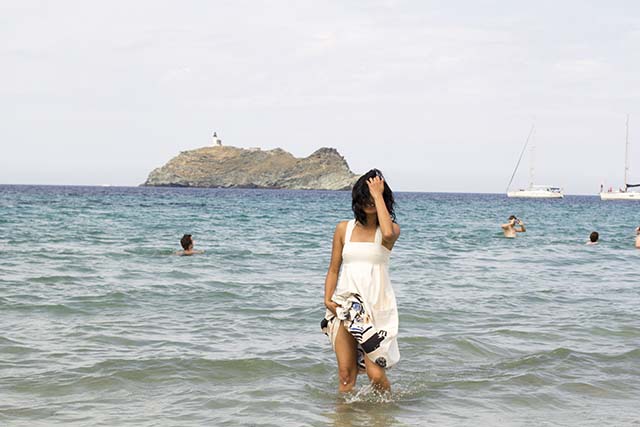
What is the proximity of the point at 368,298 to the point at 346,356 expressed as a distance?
0.54 metres

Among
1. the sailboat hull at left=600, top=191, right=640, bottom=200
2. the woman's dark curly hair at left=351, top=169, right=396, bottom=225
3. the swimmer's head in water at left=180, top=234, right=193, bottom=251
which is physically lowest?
the swimmer's head in water at left=180, top=234, right=193, bottom=251

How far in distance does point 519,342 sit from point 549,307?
278cm

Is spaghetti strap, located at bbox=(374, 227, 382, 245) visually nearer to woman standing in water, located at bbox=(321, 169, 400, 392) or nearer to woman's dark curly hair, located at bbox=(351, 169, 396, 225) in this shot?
woman standing in water, located at bbox=(321, 169, 400, 392)

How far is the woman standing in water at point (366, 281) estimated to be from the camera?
5230 millimetres

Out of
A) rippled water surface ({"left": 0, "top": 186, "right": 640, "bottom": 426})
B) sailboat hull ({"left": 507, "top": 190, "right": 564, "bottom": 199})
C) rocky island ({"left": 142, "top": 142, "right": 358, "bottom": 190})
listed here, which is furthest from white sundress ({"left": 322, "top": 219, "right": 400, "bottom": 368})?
rocky island ({"left": 142, "top": 142, "right": 358, "bottom": 190})

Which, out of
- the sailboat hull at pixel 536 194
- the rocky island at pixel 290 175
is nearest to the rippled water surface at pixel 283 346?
the sailboat hull at pixel 536 194

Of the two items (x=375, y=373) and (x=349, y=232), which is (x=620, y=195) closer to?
(x=375, y=373)

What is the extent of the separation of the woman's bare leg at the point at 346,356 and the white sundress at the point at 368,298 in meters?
0.10

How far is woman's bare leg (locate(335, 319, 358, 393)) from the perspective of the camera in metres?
5.54

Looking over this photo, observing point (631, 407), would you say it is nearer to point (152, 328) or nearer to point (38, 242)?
point (152, 328)

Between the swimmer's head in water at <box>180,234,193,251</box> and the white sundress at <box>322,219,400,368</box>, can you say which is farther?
the swimmer's head in water at <box>180,234,193,251</box>

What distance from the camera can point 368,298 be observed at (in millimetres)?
5379

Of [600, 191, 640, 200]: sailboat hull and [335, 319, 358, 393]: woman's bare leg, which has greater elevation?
[600, 191, 640, 200]: sailboat hull

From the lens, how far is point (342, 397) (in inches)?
236
